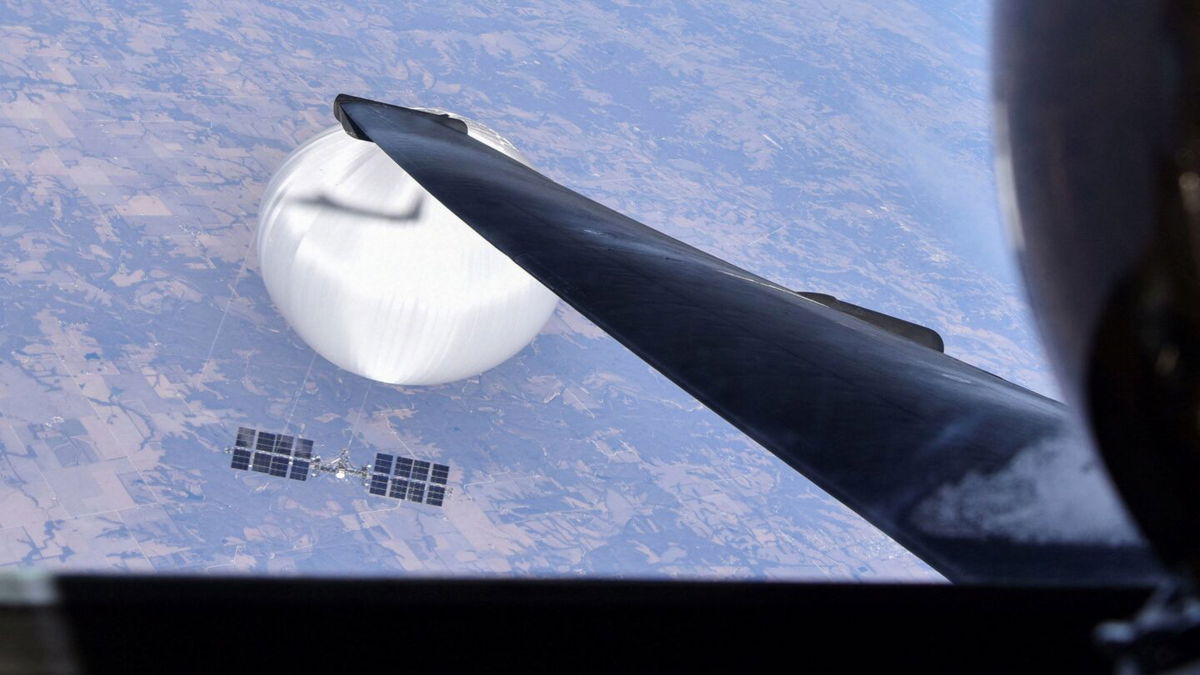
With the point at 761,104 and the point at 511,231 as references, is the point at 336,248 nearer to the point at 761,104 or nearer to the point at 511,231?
the point at 511,231

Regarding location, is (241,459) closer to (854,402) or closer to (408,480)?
(408,480)

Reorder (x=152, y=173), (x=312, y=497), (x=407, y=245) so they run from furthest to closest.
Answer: (x=152, y=173) → (x=312, y=497) → (x=407, y=245)

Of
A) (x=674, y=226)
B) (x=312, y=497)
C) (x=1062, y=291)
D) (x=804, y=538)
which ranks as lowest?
(x=804, y=538)

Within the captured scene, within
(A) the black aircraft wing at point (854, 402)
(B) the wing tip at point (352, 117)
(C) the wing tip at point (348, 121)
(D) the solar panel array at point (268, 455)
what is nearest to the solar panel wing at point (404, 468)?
(D) the solar panel array at point (268, 455)

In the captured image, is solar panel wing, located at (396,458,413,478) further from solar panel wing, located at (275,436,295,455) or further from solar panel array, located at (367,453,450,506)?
solar panel wing, located at (275,436,295,455)

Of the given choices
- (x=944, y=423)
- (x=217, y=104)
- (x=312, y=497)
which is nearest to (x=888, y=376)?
(x=944, y=423)

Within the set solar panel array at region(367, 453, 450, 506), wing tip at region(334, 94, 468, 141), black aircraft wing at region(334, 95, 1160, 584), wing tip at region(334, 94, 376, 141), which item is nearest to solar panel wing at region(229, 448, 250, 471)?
solar panel array at region(367, 453, 450, 506)
